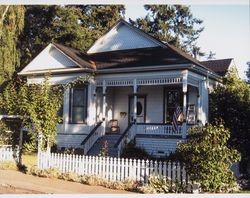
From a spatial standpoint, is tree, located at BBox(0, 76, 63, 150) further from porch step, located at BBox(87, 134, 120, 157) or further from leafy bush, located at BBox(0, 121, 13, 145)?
porch step, located at BBox(87, 134, 120, 157)

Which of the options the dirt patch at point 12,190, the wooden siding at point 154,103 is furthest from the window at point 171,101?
the dirt patch at point 12,190

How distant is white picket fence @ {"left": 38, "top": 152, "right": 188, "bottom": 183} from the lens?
1223 cm

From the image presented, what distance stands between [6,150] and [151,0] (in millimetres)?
8827

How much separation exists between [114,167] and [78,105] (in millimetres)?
Answer: 7535

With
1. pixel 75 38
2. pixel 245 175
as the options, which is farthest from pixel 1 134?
pixel 75 38

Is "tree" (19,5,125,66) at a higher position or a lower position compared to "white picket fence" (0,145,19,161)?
higher

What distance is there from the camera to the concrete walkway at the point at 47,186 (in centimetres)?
1182

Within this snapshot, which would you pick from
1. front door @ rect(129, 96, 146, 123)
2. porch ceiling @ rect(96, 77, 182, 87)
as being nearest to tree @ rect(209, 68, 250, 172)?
porch ceiling @ rect(96, 77, 182, 87)

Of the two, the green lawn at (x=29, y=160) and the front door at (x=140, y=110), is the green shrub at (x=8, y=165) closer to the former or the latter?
the green lawn at (x=29, y=160)

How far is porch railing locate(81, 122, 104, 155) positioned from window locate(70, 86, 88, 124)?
963mm

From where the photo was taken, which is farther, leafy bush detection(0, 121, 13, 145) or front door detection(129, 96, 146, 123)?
front door detection(129, 96, 146, 123)

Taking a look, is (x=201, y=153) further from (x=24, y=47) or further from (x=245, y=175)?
(x=24, y=47)

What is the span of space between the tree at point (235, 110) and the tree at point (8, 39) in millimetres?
13187

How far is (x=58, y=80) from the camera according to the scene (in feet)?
67.6
